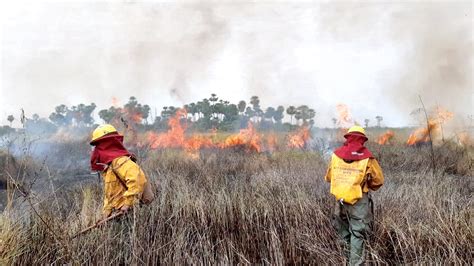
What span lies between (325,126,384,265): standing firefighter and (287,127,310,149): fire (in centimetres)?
1245

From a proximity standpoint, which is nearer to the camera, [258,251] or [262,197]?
[258,251]

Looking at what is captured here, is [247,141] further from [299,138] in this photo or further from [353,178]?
[353,178]

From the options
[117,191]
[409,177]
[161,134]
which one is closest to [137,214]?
[117,191]

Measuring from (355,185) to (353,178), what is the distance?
0.08 metres

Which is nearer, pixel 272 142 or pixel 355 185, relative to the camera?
pixel 355 185

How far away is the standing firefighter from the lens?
4.17 metres

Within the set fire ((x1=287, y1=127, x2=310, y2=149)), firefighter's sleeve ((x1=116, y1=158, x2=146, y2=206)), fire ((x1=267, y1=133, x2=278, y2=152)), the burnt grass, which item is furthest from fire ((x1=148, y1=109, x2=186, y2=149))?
firefighter's sleeve ((x1=116, y1=158, x2=146, y2=206))

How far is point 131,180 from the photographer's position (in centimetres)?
372

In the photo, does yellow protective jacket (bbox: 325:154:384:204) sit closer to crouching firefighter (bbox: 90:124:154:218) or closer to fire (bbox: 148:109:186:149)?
crouching firefighter (bbox: 90:124:154:218)

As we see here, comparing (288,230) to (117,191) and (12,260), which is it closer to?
(117,191)

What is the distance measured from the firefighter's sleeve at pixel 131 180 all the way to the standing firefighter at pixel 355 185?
7.37ft

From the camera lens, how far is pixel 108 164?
3871 millimetres

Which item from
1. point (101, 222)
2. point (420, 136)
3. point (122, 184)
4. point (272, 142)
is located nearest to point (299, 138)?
point (272, 142)

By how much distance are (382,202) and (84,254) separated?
3902 millimetres
